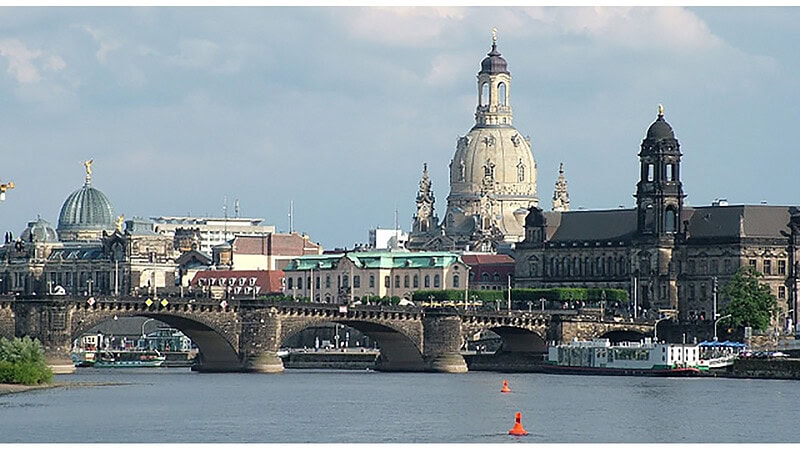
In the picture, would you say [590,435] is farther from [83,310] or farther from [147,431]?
[83,310]

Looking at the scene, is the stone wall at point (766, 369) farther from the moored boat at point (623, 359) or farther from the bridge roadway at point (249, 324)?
the bridge roadway at point (249, 324)

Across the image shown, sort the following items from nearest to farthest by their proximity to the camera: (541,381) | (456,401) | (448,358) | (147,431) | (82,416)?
(147,431)
(82,416)
(456,401)
(541,381)
(448,358)

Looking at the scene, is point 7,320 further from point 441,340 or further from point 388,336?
point 441,340

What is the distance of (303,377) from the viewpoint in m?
182

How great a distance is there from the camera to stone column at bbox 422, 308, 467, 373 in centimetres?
19175

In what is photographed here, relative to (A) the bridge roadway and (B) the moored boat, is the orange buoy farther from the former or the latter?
(B) the moored boat

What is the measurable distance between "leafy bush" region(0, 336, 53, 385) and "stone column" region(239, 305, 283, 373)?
29.9 meters

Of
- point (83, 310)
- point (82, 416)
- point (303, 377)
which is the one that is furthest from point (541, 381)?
point (82, 416)

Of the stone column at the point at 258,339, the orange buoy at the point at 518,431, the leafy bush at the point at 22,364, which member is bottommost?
the orange buoy at the point at 518,431

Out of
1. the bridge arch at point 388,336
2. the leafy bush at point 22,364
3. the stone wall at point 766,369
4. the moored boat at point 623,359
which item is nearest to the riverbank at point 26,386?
the leafy bush at point 22,364

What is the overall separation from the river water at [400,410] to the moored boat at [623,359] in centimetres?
638

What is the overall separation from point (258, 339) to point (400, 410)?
54.7m

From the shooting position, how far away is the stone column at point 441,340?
19175 centimetres

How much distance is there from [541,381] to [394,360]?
25921mm
